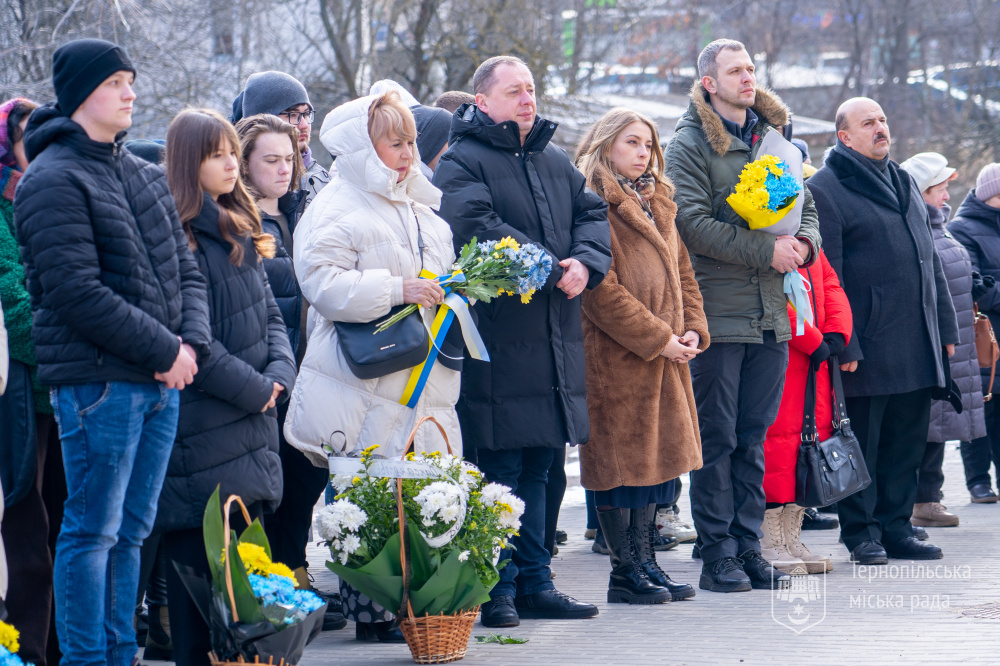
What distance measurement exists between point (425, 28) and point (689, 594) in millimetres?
14332

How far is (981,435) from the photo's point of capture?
773 centimetres

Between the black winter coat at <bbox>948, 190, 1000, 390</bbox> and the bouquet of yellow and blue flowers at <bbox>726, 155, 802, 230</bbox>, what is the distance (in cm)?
333

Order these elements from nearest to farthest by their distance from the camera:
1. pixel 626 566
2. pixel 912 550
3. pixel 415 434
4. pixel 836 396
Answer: pixel 415 434 → pixel 626 566 → pixel 836 396 → pixel 912 550

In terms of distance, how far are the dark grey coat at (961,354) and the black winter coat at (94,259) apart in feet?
17.2

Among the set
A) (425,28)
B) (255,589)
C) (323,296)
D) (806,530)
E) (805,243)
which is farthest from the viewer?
(425,28)

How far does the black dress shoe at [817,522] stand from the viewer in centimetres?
746

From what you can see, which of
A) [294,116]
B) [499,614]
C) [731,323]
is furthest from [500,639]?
[294,116]

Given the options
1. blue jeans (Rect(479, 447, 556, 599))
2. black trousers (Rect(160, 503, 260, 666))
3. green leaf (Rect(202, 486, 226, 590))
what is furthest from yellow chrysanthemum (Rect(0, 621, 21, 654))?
blue jeans (Rect(479, 447, 556, 599))

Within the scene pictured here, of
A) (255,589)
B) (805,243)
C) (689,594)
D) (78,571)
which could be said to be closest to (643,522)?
(689,594)

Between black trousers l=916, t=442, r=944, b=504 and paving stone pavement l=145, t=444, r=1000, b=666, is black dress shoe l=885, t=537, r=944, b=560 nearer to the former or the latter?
paving stone pavement l=145, t=444, r=1000, b=666

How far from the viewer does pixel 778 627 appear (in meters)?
4.79

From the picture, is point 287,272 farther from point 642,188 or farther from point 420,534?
point 642,188

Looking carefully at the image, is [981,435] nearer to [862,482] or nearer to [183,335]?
[862,482]

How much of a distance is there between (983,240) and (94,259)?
6725mm
